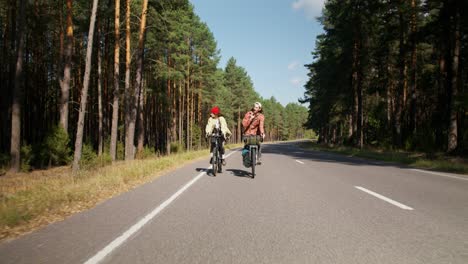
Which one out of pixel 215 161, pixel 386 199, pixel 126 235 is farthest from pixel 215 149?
pixel 126 235

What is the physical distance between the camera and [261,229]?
463 centimetres

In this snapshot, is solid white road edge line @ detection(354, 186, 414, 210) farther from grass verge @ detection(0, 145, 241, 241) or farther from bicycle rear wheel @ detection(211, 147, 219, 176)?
grass verge @ detection(0, 145, 241, 241)

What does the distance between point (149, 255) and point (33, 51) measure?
110ft

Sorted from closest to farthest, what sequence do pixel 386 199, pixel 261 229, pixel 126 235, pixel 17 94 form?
pixel 126 235 → pixel 261 229 → pixel 386 199 → pixel 17 94

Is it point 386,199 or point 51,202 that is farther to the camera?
point 386,199

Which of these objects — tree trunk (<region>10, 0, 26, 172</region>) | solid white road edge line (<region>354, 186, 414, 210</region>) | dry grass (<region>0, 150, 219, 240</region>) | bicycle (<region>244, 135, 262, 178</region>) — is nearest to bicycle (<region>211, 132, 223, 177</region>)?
bicycle (<region>244, 135, 262, 178</region>)

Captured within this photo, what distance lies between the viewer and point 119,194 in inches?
314

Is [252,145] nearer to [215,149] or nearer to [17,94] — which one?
[215,149]

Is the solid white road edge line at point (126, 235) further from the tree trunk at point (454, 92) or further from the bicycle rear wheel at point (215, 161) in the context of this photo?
the tree trunk at point (454, 92)

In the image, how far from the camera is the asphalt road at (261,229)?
362 cm

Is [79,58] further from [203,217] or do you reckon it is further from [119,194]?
[203,217]

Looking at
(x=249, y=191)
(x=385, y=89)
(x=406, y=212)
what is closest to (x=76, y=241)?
(x=249, y=191)

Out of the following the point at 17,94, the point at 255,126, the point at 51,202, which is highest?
the point at 17,94

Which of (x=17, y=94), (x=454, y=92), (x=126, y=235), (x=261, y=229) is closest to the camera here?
(x=126, y=235)
